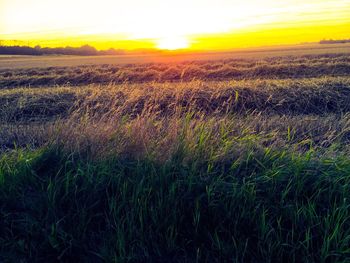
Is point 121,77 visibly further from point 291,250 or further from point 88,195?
point 291,250

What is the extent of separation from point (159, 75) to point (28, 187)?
1263 cm

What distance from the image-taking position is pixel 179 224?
308 cm

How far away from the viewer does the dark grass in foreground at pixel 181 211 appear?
2.90m

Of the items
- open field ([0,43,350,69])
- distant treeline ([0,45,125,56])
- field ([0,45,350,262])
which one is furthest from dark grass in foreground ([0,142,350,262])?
distant treeline ([0,45,125,56])

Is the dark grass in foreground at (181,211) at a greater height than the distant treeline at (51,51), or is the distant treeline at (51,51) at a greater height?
the distant treeline at (51,51)

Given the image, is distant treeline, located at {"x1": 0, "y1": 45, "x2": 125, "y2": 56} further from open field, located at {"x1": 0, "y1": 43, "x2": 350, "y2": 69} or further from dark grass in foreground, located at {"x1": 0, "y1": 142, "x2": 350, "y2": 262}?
dark grass in foreground, located at {"x1": 0, "y1": 142, "x2": 350, "y2": 262}

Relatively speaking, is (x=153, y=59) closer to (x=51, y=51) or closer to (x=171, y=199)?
(x=171, y=199)

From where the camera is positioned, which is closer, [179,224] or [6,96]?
[179,224]

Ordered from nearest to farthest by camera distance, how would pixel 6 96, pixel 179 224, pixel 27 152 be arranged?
pixel 179 224, pixel 27 152, pixel 6 96

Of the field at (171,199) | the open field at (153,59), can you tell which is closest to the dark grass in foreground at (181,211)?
the field at (171,199)

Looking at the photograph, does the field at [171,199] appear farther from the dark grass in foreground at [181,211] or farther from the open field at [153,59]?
the open field at [153,59]

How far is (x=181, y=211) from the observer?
3143 millimetres

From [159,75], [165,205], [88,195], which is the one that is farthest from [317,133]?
[159,75]

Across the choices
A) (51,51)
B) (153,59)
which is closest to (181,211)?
(153,59)
